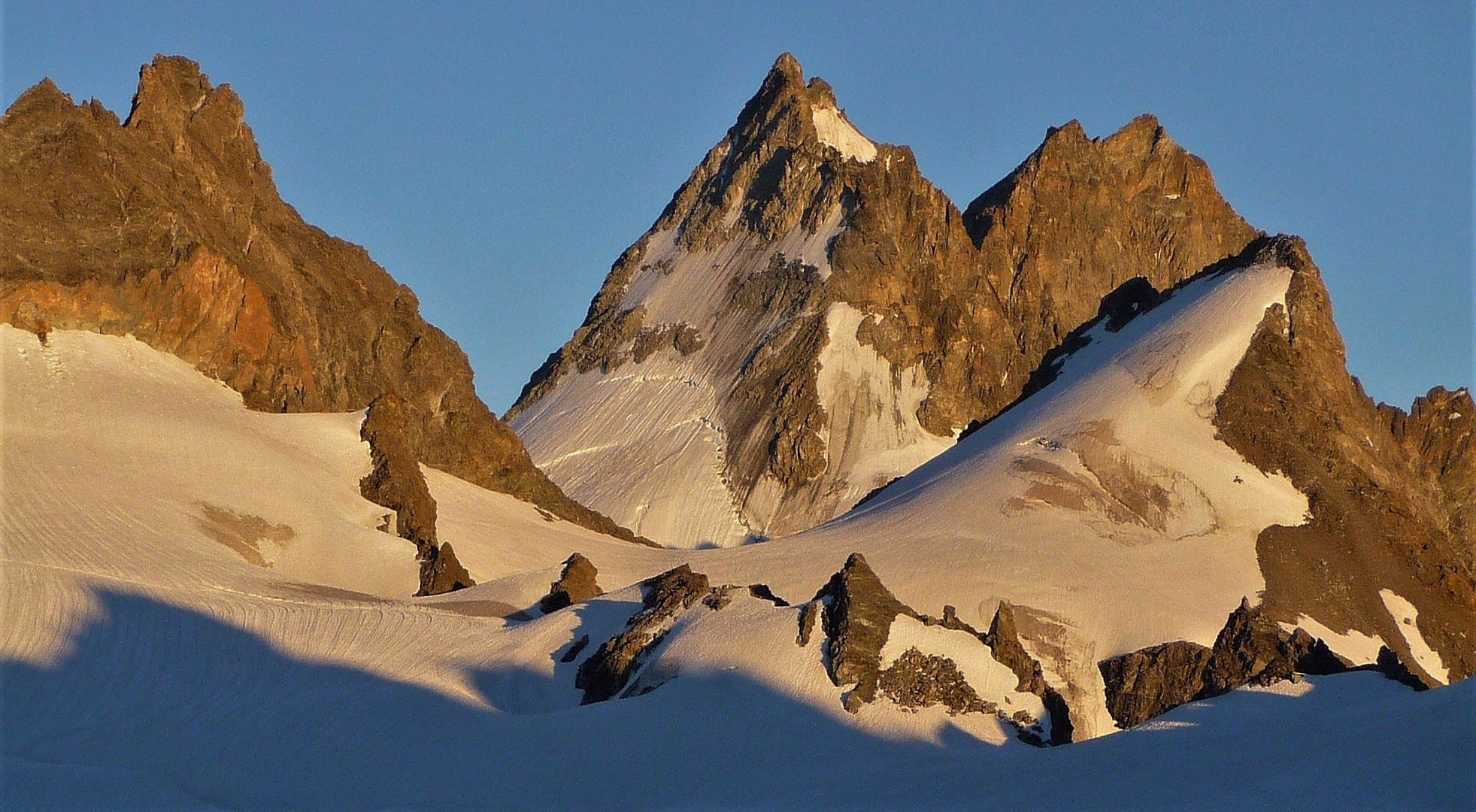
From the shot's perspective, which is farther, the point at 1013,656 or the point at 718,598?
the point at 1013,656

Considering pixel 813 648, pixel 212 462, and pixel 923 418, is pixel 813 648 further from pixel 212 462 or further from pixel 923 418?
pixel 923 418

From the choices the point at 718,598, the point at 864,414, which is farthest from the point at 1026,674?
the point at 864,414

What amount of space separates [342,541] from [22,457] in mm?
9083

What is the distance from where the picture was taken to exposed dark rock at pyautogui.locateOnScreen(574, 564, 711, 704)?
44562 mm

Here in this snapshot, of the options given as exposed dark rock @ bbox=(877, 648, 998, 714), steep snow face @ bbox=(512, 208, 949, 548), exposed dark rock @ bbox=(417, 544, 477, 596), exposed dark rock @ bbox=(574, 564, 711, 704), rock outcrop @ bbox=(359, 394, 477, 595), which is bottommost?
exposed dark rock @ bbox=(877, 648, 998, 714)

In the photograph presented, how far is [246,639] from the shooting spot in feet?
149

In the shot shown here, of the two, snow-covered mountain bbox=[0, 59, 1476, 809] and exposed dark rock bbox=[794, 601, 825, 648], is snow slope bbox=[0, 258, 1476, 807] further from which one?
exposed dark rock bbox=[794, 601, 825, 648]

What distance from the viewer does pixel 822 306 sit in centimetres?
12662

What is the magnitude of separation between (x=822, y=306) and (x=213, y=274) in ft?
193

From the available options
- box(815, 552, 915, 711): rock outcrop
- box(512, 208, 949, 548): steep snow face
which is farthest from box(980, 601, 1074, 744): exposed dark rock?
box(512, 208, 949, 548): steep snow face

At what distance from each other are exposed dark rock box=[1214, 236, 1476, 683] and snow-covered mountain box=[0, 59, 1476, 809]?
0.67 ft

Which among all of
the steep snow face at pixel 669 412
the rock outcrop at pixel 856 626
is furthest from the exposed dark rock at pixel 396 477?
the steep snow face at pixel 669 412

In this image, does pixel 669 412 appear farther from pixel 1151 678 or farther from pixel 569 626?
pixel 569 626

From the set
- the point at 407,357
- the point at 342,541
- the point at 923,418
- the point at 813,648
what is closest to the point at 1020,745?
the point at 813,648
